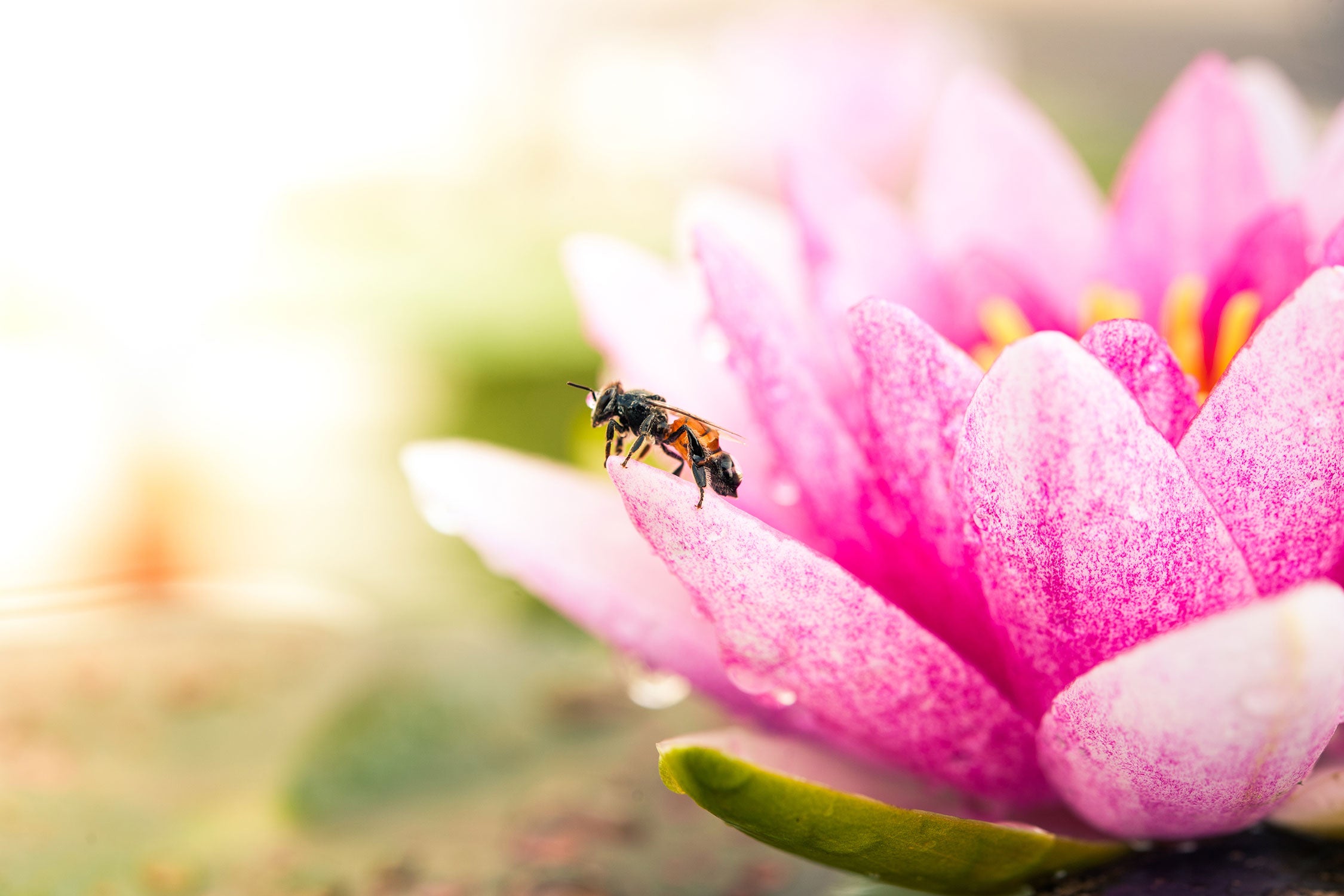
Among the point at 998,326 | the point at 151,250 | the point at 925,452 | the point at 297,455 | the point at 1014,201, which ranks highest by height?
the point at 151,250

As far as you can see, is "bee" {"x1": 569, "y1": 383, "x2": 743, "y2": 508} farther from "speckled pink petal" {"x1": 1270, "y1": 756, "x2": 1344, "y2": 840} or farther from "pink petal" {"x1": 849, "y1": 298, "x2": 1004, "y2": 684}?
"speckled pink petal" {"x1": 1270, "y1": 756, "x2": 1344, "y2": 840}

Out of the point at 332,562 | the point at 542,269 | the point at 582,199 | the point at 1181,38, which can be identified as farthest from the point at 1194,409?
the point at 1181,38

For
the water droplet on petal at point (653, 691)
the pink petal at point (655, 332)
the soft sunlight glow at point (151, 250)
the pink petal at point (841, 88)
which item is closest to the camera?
the pink petal at point (655, 332)

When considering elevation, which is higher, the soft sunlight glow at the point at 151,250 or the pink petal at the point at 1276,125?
the soft sunlight glow at the point at 151,250

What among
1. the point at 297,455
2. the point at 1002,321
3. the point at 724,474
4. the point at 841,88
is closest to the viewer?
the point at 724,474

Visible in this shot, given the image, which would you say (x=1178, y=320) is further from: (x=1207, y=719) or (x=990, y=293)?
(x=1207, y=719)

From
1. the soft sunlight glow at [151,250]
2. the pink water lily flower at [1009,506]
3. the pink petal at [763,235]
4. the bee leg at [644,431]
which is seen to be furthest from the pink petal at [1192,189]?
the soft sunlight glow at [151,250]

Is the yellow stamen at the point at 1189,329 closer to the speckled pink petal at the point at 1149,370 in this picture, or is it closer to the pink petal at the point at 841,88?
the speckled pink petal at the point at 1149,370

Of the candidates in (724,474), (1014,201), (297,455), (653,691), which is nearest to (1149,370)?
(724,474)
